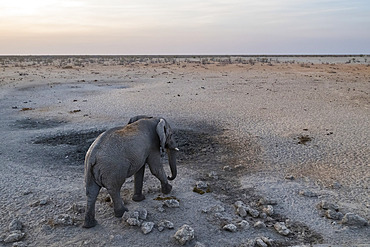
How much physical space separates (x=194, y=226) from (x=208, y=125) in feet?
22.2

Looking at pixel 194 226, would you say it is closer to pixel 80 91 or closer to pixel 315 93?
pixel 315 93

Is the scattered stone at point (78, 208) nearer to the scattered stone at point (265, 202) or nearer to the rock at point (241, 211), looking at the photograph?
the rock at point (241, 211)

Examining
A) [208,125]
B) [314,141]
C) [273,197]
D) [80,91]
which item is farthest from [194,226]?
[80,91]

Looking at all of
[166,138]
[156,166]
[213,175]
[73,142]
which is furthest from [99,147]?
[73,142]

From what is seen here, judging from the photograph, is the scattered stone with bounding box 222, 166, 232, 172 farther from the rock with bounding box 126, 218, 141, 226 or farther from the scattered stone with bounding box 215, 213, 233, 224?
the rock with bounding box 126, 218, 141, 226

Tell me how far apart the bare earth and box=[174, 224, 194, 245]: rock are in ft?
0.29

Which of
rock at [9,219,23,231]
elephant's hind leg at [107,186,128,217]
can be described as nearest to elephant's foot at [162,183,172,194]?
elephant's hind leg at [107,186,128,217]

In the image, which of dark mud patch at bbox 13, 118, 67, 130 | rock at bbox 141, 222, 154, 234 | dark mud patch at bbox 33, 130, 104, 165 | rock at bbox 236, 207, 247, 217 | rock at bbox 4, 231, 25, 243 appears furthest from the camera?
dark mud patch at bbox 13, 118, 67, 130

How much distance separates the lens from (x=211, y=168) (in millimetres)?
8586

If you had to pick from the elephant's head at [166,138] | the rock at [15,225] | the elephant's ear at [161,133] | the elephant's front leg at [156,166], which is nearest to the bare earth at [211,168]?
the rock at [15,225]

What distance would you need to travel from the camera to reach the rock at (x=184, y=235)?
17.4 feet

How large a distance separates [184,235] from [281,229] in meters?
1.59

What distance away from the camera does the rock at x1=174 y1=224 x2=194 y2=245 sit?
209 inches

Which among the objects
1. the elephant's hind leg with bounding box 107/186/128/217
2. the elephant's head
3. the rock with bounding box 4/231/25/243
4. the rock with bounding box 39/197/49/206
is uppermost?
the elephant's head
